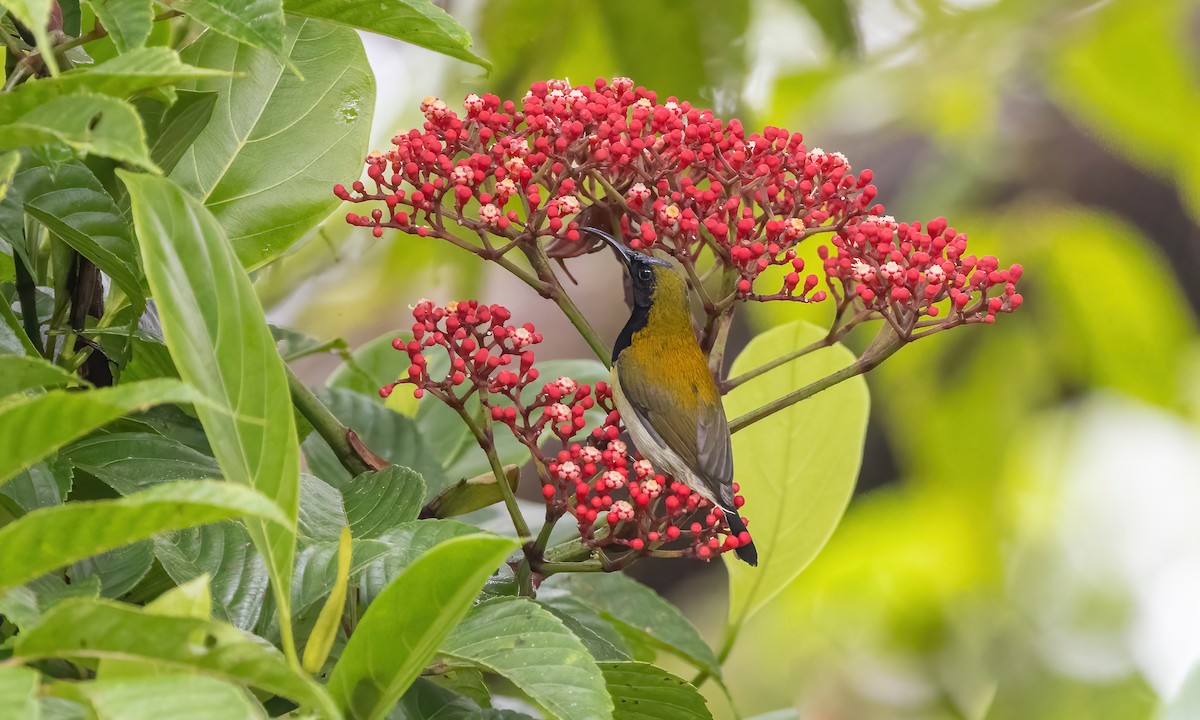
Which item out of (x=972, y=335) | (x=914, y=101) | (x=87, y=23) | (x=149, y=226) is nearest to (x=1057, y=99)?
(x=914, y=101)

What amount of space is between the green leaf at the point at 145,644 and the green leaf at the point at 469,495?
0.25 meters

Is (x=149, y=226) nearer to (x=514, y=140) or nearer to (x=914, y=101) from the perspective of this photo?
(x=514, y=140)

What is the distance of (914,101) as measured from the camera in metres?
1.89

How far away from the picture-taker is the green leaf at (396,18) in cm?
50

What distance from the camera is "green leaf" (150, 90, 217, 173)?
52 centimetres

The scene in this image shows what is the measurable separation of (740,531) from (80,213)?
1.16 feet

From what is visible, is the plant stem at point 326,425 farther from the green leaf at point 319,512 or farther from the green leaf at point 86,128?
the green leaf at point 86,128

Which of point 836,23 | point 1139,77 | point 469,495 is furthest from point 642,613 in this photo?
point 1139,77

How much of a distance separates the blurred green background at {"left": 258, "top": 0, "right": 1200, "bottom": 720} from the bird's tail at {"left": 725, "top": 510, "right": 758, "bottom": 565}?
0.68m

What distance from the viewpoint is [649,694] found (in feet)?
1.69

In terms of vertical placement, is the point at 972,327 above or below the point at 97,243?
below

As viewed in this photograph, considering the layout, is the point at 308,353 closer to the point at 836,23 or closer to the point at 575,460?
the point at 575,460

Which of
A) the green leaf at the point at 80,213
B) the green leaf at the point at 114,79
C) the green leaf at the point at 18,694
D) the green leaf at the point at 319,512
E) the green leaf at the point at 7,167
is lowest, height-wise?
the green leaf at the point at 319,512

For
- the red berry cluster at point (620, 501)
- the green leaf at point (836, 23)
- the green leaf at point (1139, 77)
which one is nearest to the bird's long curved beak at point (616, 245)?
the red berry cluster at point (620, 501)
